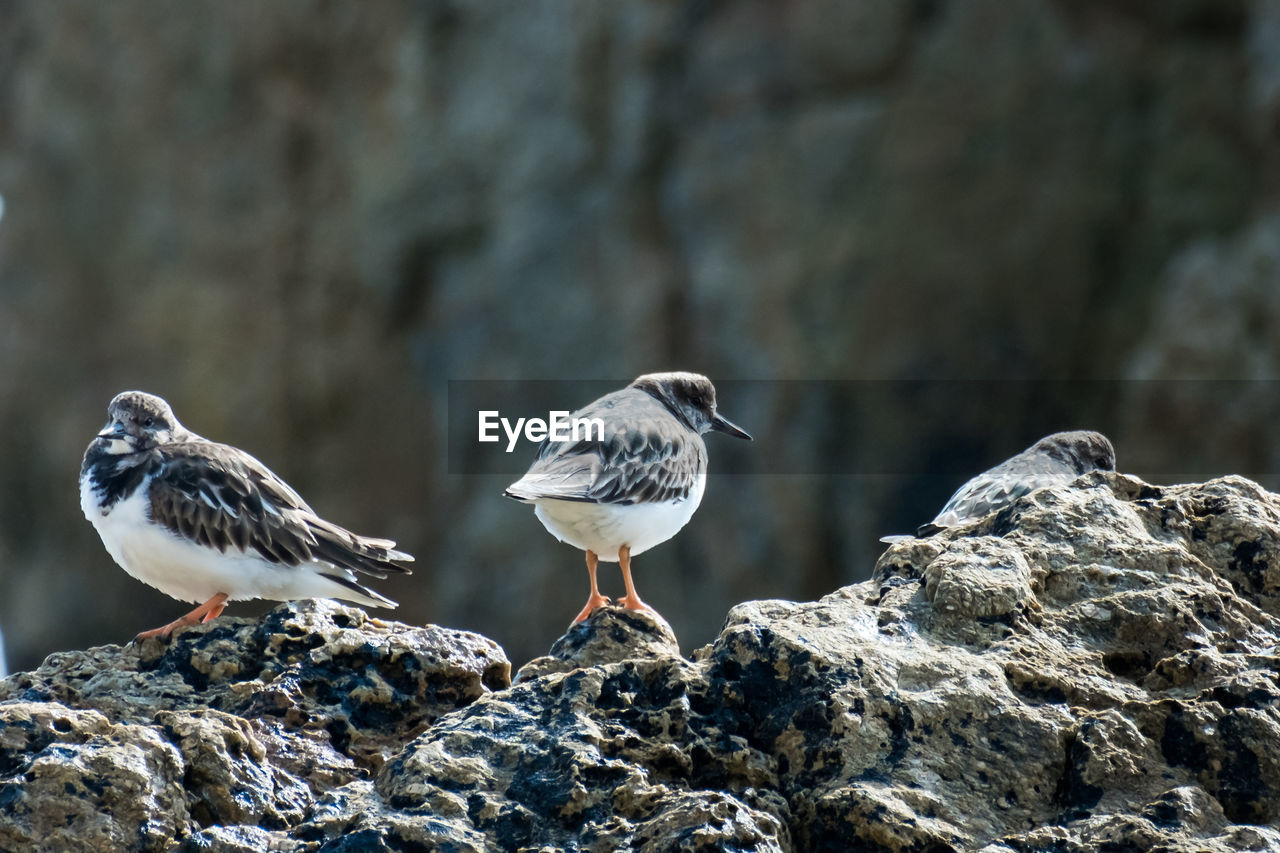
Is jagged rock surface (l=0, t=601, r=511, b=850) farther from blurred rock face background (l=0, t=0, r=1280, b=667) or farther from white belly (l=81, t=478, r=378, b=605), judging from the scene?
blurred rock face background (l=0, t=0, r=1280, b=667)

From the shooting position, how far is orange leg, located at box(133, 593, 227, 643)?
5318mm

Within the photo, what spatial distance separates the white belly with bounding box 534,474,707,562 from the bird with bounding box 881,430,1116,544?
3.15ft

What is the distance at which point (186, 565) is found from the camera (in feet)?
21.2

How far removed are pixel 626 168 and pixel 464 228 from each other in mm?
2666

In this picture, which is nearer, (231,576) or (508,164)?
(231,576)

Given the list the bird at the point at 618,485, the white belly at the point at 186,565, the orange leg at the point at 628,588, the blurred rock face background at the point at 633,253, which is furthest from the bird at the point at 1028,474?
the blurred rock face background at the point at 633,253

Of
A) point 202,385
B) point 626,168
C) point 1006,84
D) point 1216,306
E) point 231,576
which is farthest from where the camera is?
point 202,385

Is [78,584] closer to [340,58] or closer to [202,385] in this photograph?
[202,385]

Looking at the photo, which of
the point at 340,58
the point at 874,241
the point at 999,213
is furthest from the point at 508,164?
the point at 999,213

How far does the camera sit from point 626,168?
20969 millimetres

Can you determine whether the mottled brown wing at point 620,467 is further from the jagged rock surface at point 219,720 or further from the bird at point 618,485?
the jagged rock surface at point 219,720

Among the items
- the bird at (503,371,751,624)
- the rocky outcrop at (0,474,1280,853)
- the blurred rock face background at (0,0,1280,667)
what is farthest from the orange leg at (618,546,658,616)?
the blurred rock face background at (0,0,1280,667)

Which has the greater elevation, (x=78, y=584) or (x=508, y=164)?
(x=508, y=164)

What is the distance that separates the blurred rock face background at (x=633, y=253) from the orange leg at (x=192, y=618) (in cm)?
1277
